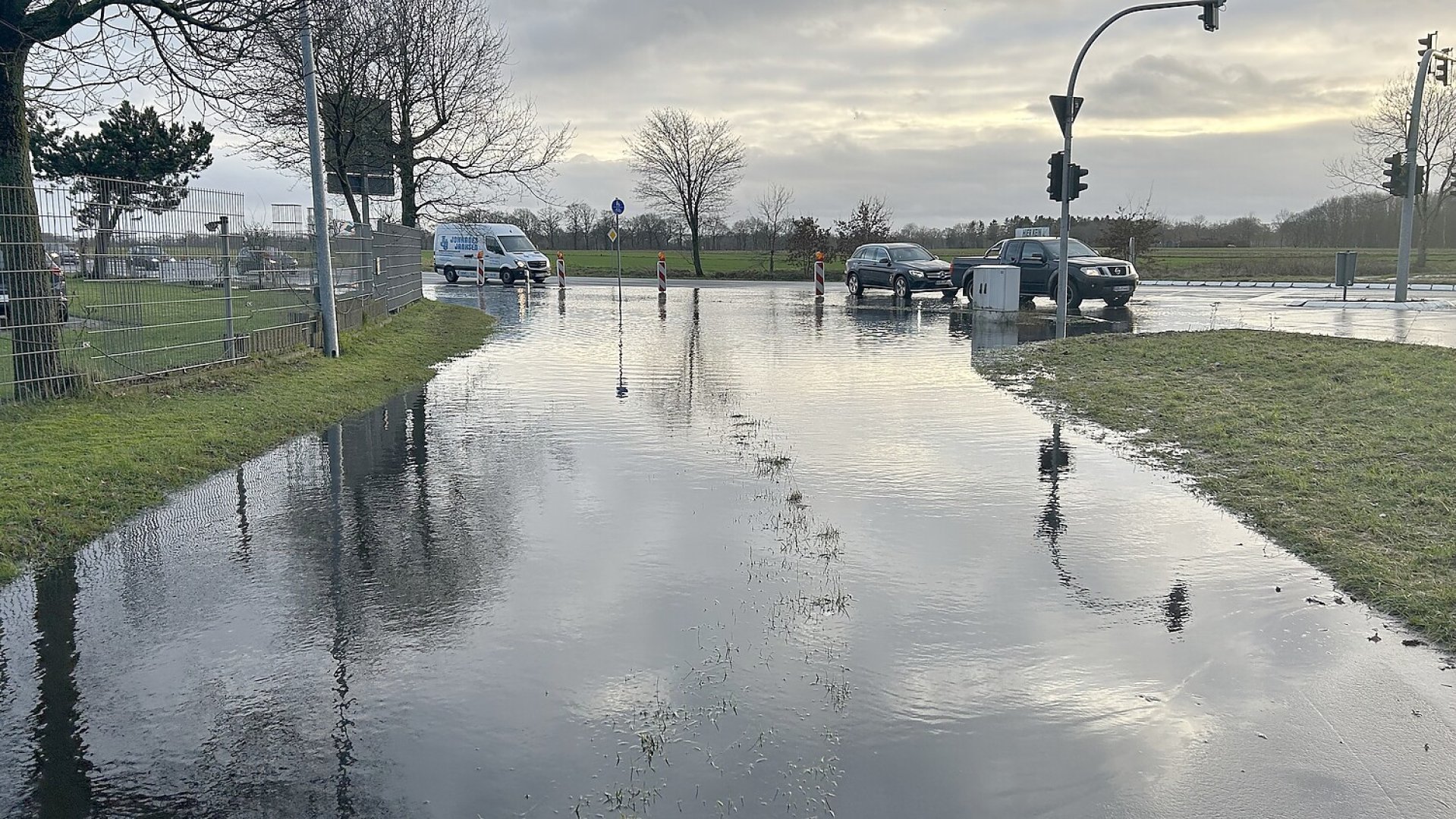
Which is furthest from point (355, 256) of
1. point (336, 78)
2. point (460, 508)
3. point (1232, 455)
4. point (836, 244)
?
point (836, 244)

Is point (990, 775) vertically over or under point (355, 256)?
under

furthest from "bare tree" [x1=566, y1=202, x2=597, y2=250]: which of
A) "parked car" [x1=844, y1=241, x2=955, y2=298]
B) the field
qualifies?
"parked car" [x1=844, y1=241, x2=955, y2=298]

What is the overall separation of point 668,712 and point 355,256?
706 inches

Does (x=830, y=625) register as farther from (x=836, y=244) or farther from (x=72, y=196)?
(x=836, y=244)

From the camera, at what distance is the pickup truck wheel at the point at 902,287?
3569 centimetres

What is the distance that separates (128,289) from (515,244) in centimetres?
3277

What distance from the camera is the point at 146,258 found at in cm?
1240

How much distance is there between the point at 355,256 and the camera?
66.8ft

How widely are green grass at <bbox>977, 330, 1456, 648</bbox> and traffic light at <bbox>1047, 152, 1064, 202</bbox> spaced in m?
3.81

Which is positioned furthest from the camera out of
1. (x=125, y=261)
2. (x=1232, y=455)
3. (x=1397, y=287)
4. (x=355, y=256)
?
(x=1397, y=287)

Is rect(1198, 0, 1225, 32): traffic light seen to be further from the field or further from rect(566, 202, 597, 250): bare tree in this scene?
rect(566, 202, 597, 250): bare tree

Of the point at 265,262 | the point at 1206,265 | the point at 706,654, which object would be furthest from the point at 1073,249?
the point at 706,654

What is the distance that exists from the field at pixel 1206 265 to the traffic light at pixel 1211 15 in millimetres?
26727

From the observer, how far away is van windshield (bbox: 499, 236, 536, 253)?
4397cm
